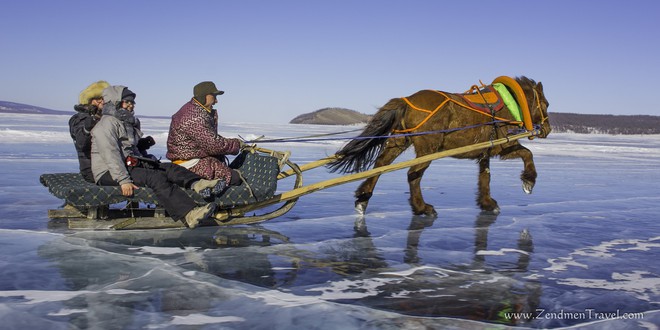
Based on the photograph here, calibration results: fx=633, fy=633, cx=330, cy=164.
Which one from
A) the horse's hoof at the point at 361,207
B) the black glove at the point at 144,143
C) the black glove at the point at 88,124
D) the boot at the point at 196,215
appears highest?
the black glove at the point at 88,124

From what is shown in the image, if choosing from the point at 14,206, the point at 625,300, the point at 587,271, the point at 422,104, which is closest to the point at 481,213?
the point at 422,104

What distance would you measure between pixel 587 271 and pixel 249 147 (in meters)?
3.35

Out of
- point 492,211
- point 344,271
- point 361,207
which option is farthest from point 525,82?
point 344,271

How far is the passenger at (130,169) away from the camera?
561 centimetres

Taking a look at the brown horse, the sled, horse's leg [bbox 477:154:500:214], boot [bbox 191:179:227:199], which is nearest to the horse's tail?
the brown horse

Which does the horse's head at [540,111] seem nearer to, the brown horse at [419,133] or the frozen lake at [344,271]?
→ the brown horse at [419,133]

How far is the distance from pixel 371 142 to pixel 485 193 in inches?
68.8

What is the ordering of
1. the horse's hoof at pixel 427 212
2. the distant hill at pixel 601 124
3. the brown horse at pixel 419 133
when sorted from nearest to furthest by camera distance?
the brown horse at pixel 419 133
the horse's hoof at pixel 427 212
the distant hill at pixel 601 124

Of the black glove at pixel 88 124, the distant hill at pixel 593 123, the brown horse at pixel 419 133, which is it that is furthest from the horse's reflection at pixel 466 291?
the distant hill at pixel 593 123

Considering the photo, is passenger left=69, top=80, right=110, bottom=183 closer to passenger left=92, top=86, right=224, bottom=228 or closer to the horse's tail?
passenger left=92, top=86, right=224, bottom=228

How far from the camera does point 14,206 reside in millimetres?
7402

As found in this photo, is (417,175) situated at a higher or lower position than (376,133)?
lower

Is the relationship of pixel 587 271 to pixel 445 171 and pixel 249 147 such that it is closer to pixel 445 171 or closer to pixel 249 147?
pixel 249 147

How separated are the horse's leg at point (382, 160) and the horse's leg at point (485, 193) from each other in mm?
1203
